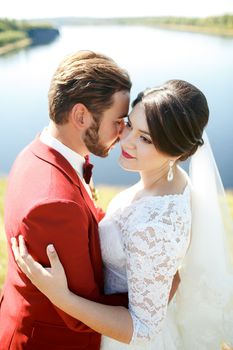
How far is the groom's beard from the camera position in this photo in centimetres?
165

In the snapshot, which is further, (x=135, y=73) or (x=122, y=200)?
(x=135, y=73)

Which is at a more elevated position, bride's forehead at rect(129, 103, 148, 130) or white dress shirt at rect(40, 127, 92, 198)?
bride's forehead at rect(129, 103, 148, 130)

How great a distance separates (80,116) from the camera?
1.60 metres

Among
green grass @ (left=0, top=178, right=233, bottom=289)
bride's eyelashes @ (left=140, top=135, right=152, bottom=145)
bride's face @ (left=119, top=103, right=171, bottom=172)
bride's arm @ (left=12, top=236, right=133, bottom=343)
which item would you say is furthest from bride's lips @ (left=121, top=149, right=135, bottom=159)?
green grass @ (left=0, top=178, right=233, bottom=289)

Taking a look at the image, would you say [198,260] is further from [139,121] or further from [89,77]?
[89,77]

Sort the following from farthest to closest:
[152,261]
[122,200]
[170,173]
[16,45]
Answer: [16,45], [122,200], [170,173], [152,261]

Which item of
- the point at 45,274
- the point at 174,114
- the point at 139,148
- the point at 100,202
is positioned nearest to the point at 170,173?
the point at 139,148

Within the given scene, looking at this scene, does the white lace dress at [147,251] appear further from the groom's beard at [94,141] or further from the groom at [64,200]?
the groom's beard at [94,141]

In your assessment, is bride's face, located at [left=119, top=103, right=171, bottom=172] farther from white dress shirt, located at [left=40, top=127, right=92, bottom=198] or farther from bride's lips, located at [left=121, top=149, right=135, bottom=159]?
white dress shirt, located at [left=40, top=127, right=92, bottom=198]

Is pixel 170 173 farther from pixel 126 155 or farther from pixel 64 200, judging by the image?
pixel 64 200

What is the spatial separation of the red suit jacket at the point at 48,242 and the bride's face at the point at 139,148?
0.82 ft

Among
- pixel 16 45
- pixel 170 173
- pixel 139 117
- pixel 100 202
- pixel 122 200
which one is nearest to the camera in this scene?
pixel 139 117

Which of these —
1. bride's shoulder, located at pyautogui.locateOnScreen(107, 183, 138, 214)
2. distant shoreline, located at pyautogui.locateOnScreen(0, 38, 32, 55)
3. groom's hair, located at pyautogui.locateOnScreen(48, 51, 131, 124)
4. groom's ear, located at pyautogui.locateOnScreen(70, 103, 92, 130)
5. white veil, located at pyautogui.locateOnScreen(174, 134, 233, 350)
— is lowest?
white veil, located at pyautogui.locateOnScreen(174, 134, 233, 350)

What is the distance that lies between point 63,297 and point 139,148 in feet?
1.98
